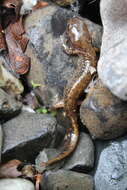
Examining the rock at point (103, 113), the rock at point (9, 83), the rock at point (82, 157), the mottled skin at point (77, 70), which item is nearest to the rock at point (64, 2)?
the mottled skin at point (77, 70)

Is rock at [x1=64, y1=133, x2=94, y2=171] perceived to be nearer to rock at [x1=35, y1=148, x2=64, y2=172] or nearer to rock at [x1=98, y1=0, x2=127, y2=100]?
rock at [x1=35, y1=148, x2=64, y2=172]

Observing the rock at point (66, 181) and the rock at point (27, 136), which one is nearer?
the rock at point (66, 181)

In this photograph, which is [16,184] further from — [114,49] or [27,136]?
[114,49]

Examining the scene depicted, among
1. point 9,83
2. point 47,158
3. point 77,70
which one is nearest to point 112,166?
point 47,158

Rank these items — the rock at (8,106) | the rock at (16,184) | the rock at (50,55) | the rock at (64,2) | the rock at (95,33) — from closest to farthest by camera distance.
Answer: the rock at (16,184)
the rock at (8,106)
the rock at (50,55)
the rock at (95,33)
the rock at (64,2)

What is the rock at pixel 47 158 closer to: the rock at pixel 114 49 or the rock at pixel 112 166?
the rock at pixel 112 166

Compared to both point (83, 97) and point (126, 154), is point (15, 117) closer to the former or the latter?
point (83, 97)
